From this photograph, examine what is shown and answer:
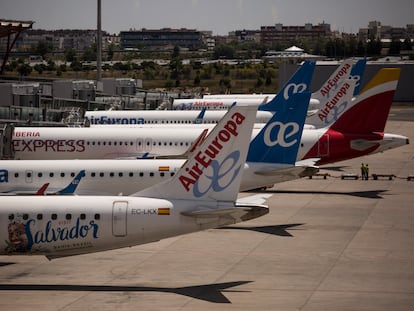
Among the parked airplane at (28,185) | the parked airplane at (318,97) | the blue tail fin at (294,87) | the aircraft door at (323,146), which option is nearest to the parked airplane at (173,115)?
the blue tail fin at (294,87)

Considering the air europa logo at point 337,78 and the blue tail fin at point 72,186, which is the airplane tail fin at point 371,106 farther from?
the air europa logo at point 337,78

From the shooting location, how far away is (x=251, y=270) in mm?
41688

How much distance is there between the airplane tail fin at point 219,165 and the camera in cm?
3753

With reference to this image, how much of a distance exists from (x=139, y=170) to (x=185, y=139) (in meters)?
16.3

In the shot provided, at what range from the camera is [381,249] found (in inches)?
1834

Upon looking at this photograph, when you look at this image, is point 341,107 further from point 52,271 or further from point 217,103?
point 52,271

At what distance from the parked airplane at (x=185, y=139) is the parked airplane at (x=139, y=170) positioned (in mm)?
12118

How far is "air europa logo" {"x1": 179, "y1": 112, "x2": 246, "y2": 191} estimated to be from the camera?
3750 centimetres

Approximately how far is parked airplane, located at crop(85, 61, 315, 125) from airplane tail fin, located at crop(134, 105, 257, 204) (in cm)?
4448

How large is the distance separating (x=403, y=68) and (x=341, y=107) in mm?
92456

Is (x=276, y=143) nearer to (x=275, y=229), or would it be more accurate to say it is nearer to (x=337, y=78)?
(x=275, y=229)

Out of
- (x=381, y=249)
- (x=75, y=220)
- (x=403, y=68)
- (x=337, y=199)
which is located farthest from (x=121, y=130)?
(x=403, y=68)

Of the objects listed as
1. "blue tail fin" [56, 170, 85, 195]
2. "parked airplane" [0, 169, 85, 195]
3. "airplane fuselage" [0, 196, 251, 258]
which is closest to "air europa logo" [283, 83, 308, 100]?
"blue tail fin" [56, 170, 85, 195]

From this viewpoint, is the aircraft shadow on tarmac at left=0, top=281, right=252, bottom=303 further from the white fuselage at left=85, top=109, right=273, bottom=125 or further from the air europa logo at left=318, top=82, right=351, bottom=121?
the white fuselage at left=85, top=109, right=273, bottom=125
